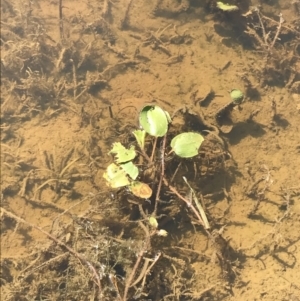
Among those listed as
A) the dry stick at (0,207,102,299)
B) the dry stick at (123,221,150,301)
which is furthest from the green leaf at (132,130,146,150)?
the dry stick at (0,207,102,299)

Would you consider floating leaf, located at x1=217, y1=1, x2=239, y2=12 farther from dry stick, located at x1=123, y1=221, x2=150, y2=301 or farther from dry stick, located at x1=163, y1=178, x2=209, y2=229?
dry stick, located at x1=123, y1=221, x2=150, y2=301

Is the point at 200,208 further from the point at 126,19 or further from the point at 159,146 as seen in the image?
the point at 126,19

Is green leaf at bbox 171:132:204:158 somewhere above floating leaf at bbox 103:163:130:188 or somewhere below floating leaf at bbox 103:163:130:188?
above

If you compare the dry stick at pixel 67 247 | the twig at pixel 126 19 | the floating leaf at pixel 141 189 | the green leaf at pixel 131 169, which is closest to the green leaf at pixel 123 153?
the green leaf at pixel 131 169

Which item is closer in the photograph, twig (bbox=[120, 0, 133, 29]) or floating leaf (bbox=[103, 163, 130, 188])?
floating leaf (bbox=[103, 163, 130, 188])

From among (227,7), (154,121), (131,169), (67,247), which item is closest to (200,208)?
(131,169)

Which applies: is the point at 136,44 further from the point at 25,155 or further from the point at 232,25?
the point at 25,155

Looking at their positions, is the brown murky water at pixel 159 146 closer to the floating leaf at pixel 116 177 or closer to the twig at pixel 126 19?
the twig at pixel 126 19
